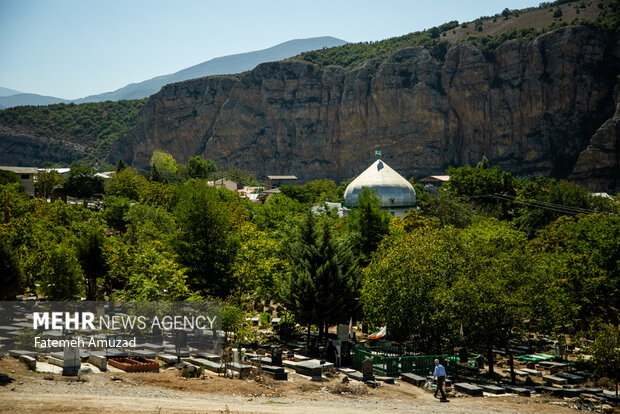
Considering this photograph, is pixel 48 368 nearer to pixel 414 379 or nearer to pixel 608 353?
pixel 414 379

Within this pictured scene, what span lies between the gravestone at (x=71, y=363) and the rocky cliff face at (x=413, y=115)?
4604 inches

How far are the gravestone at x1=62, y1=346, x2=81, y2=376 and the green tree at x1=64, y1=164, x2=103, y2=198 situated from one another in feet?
233

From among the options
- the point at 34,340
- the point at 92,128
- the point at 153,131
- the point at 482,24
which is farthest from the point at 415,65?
the point at 34,340

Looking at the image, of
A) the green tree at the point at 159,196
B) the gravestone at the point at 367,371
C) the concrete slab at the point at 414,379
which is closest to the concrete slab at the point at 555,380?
the concrete slab at the point at 414,379

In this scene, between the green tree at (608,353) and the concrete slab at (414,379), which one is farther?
the concrete slab at (414,379)

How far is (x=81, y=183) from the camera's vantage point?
85.4 meters

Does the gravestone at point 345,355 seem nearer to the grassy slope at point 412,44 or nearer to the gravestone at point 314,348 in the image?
the gravestone at point 314,348

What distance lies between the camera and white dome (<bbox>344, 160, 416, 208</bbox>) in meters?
57.3

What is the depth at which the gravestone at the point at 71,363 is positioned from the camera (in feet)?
60.4

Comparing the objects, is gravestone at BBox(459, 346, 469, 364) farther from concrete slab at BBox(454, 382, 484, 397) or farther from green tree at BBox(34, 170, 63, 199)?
green tree at BBox(34, 170, 63, 199)

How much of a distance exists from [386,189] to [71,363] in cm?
4208

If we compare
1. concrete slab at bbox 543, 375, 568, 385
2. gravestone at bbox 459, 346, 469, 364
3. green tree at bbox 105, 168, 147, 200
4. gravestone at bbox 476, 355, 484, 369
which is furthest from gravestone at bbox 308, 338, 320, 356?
green tree at bbox 105, 168, 147, 200

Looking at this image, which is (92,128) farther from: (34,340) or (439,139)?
(34,340)

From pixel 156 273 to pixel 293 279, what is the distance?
23.7 feet
